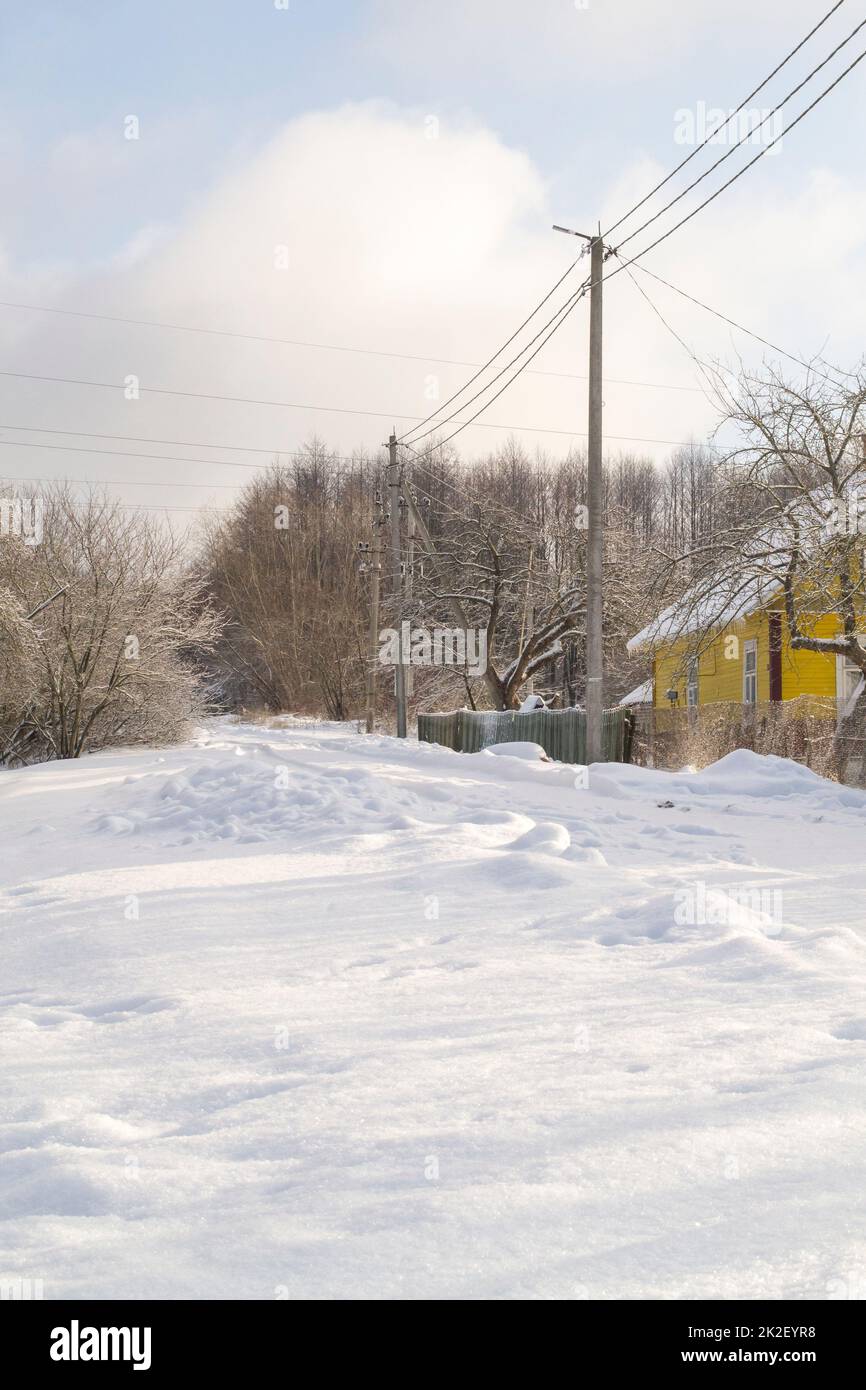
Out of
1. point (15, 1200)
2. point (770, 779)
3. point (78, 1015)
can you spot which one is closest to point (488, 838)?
point (78, 1015)

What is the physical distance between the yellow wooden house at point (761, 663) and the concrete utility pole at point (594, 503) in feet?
4.48

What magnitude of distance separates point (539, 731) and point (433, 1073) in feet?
66.5

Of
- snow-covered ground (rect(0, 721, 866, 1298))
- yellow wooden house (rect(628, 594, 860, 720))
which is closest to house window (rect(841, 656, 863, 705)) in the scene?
yellow wooden house (rect(628, 594, 860, 720))

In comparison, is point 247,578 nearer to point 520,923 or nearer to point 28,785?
point 28,785

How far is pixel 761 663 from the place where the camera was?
24.7 metres

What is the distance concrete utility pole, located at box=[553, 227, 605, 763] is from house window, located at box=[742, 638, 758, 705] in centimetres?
949

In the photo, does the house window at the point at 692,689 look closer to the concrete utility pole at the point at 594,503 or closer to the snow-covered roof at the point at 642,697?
the snow-covered roof at the point at 642,697

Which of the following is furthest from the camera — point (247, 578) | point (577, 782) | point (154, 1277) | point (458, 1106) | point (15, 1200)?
point (247, 578)

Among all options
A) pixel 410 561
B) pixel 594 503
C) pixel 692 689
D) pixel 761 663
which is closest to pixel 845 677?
pixel 761 663

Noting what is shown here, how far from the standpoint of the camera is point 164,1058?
150 inches

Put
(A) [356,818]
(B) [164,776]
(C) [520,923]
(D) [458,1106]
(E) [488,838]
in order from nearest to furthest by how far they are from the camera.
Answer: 1. (D) [458,1106]
2. (C) [520,923]
3. (E) [488,838]
4. (A) [356,818]
5. (B) [164,776]

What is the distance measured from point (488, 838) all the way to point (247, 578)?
4766 centimetres
